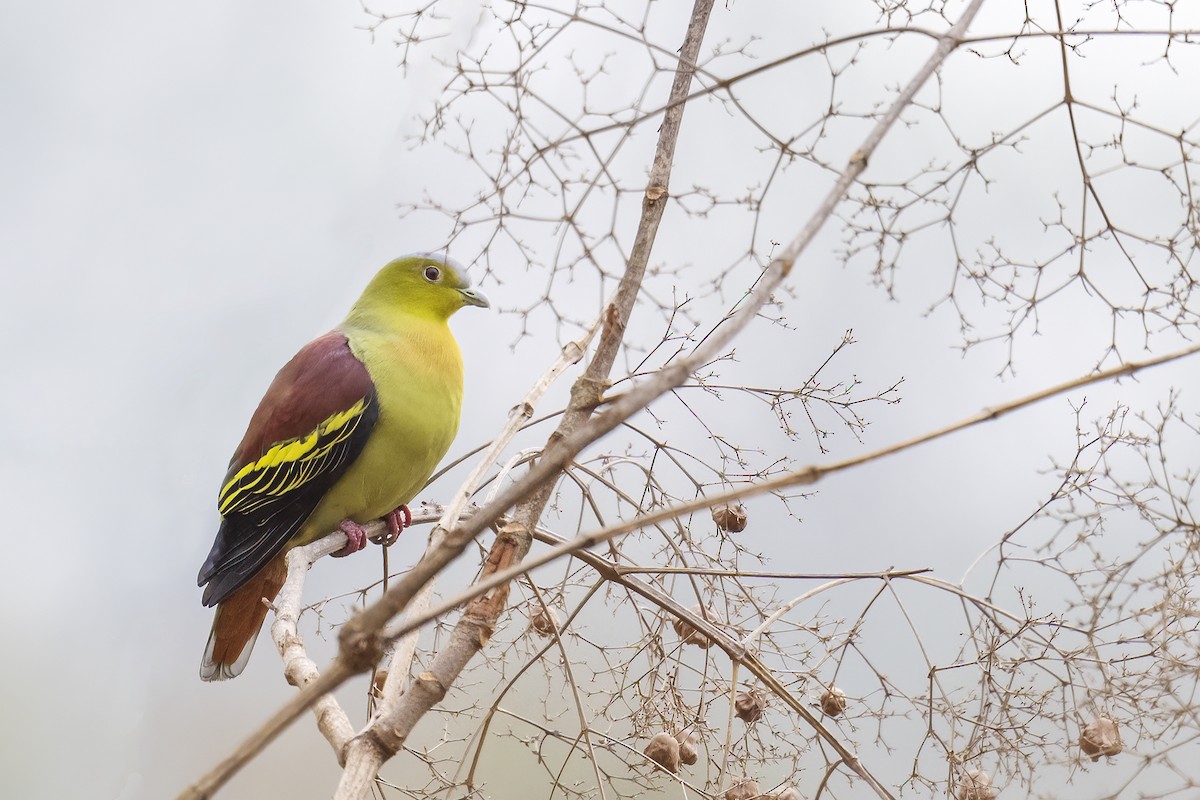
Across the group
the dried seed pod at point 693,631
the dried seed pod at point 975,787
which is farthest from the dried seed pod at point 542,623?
the dried seed pod at point 975,787

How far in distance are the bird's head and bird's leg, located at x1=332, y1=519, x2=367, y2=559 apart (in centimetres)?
27

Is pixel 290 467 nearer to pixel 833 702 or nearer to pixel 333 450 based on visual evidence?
pixel 333 450

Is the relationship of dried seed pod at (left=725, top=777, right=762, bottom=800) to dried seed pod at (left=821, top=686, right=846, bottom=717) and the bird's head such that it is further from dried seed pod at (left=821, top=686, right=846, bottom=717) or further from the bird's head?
the bird's head

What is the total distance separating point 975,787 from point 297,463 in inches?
31.1

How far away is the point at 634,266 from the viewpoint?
34.3 inches

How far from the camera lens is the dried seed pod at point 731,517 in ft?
3.87

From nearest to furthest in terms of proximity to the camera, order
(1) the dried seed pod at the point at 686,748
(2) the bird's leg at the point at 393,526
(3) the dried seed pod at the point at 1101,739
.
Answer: (3) the dried seed pod at the point at 1101,739 < (1) the dried seed pod at the point at 686,748 < (2) the bird's leg at the point at 393,526

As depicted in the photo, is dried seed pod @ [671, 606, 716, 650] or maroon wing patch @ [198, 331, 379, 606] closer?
dried seed pod @ [671, 606, 716, 650]

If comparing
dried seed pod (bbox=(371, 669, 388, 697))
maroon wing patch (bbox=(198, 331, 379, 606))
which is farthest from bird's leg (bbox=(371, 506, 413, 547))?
dried seed pod (bbox=(371, 669, 388, 697))

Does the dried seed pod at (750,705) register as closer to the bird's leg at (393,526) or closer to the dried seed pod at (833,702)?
the dried seed pod at (833,702)

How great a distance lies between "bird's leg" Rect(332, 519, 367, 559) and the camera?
1338 millimetres

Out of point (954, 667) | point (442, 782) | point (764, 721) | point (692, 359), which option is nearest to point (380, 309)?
point (442, 782)

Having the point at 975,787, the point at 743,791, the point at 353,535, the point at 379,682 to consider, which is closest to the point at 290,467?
the point at 353,535

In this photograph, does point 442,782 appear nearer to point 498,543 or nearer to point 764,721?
point 764,721
